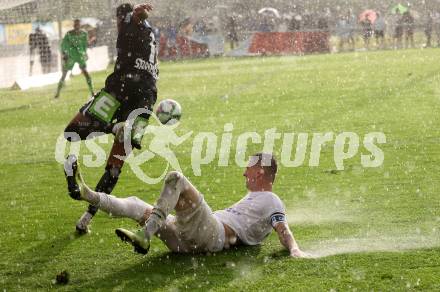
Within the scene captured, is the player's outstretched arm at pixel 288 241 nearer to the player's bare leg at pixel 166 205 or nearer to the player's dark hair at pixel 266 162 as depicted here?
the player's dark hair at pixel 266 162

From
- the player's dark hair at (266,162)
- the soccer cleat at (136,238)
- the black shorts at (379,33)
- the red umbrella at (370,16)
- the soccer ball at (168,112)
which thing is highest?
the soccer ball at (168,112)

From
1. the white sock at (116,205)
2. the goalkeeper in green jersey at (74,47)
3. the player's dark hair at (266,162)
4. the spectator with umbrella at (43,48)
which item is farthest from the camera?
the spectator with umbrella at (43,48)

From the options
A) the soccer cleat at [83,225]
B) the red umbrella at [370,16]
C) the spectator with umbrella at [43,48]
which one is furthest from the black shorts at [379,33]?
the soccer cleat at [83,225]

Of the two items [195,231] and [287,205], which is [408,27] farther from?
[195,231]

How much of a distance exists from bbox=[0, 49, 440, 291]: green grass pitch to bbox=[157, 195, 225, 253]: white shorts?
93 mm

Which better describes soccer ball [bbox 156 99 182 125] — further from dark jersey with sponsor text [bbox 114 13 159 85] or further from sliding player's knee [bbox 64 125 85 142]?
sliding player's knee [bbox 64 125 85 142]

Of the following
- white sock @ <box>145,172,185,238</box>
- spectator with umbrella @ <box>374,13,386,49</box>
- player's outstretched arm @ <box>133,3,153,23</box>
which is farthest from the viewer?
spectator with umbrella @ <box>374,13,386,49</box>

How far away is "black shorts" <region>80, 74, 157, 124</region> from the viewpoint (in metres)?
8.37

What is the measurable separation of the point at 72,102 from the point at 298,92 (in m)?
5.64

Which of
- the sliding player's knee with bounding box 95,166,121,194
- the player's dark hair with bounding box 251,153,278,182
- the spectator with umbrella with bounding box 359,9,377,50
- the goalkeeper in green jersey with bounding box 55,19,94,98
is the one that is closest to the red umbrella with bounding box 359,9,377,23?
the spectator with umbrella with bounding box 359,9,377,50

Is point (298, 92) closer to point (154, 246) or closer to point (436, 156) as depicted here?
point (436, 156)

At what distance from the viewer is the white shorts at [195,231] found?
646 centimetres

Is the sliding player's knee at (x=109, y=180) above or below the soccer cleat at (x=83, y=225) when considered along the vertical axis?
above

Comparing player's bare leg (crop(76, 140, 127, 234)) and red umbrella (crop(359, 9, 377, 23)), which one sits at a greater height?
player's bare leg (crop(76, 140, 127, 234))
